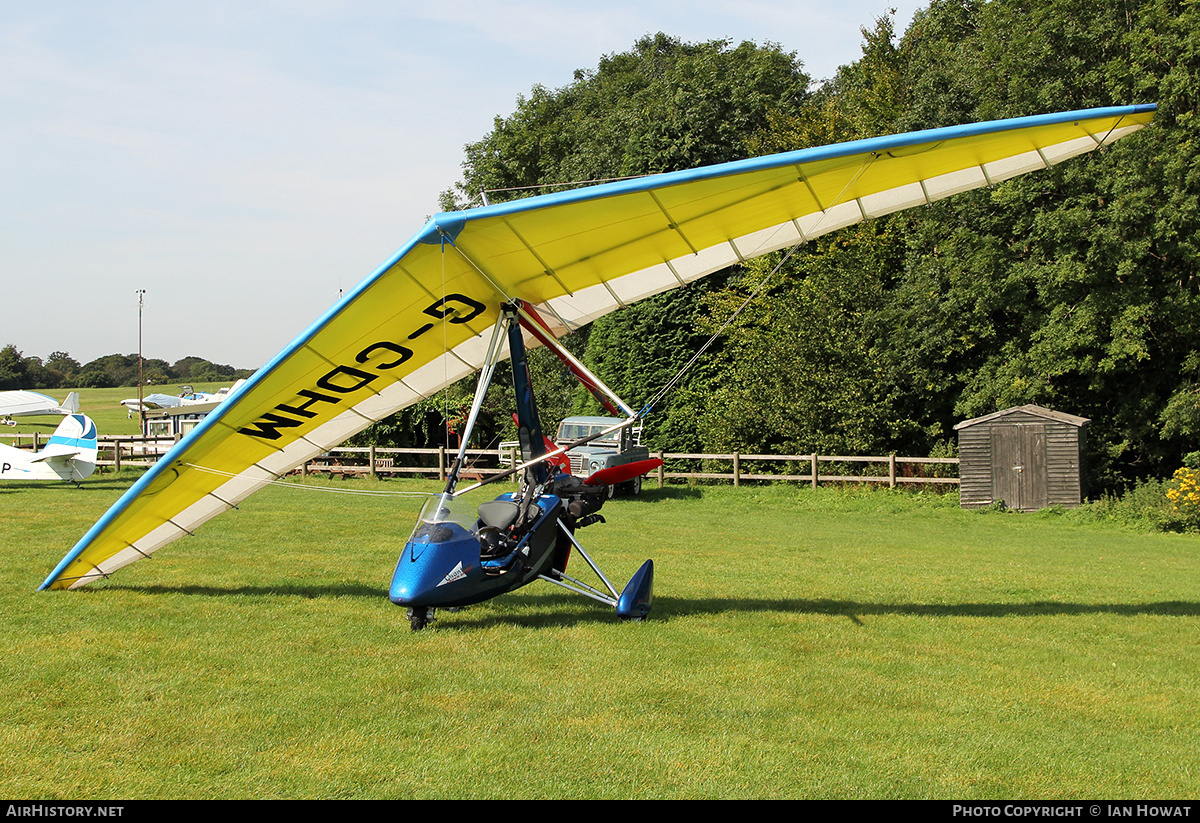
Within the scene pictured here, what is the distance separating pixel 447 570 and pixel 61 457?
803 inches

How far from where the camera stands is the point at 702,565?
1175 centimetres

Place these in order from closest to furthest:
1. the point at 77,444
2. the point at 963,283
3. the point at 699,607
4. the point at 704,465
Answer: the point at 699,607 → the point at 77,444 → the point at 963,283 → the point at 704,465

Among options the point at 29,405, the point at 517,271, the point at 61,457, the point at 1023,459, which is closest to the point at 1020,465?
the point at 1023,459

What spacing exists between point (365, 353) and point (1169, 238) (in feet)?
66.9

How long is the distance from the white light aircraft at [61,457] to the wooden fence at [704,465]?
460cm

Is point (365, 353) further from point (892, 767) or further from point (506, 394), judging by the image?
point (506, 394)

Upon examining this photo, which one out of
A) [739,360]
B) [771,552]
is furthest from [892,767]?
[739,360]

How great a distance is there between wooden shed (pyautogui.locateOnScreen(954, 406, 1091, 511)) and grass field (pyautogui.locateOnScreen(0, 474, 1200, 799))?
7.98m

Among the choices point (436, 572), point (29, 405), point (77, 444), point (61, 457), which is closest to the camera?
point (436, 572)

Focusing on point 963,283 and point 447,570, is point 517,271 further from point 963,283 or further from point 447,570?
point 963,283

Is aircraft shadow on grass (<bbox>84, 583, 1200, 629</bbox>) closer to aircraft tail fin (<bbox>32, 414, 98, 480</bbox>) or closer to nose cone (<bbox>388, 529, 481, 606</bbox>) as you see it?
nose cone (<bbox>388, 529, 481, 606</bbox>)

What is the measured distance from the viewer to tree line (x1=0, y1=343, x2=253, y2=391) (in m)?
115

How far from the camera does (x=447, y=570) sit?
7578 mm

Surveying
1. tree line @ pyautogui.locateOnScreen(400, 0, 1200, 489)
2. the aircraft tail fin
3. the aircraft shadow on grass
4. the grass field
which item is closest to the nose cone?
the grass field
